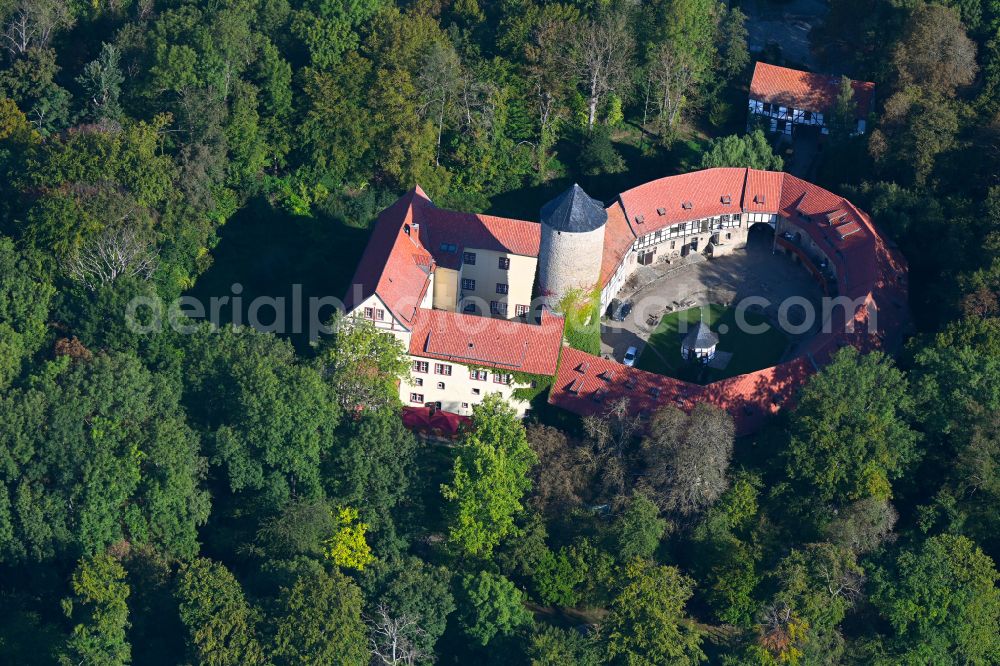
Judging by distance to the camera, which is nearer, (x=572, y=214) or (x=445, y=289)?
(x=572, y=214)

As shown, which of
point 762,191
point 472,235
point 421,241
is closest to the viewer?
point 421,241

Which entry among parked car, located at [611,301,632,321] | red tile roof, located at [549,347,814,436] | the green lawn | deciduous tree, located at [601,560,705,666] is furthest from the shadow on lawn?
deciduous tree, located at [601,560,705,666]

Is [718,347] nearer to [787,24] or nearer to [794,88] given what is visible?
[794,88]

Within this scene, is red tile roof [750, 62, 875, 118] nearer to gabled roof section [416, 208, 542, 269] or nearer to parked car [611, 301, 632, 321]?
parked car [611, 301, 632, 321]

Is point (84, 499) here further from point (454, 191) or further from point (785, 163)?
point (785, 163)

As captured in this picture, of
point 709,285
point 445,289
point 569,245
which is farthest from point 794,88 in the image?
point 445,289

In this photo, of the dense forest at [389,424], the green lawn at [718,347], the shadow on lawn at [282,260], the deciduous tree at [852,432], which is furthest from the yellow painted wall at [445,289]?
the deciduous tree at [852,432]
